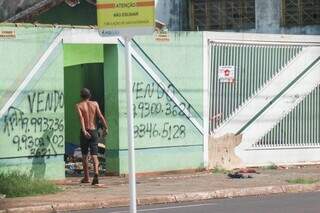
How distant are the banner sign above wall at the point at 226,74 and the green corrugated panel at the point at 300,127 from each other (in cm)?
173

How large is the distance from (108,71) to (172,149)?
2.25 meters

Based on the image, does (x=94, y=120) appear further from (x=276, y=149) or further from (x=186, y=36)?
(x=276, y=149)

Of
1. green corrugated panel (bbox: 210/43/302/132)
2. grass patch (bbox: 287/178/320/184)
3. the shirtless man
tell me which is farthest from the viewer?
green corrugated panel (bbox: 210/43/302/132)

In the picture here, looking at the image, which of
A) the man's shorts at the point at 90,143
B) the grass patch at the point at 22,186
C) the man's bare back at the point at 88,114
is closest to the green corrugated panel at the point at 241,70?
the man's bare back at the point at 88,114

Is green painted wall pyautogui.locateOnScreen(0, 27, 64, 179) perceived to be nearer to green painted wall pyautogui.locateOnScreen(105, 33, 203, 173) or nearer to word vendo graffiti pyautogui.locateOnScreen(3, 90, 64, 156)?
word vendo graffiti pyautogui.locateOnScreen(3, 90, 64, 156)

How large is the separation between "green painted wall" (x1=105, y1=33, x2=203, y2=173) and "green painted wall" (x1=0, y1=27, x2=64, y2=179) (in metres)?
1.36

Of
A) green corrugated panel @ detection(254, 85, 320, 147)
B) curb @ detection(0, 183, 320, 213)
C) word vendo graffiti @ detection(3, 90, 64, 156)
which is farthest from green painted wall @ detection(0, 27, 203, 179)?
curb @ detection(0, 183, 320, 213)

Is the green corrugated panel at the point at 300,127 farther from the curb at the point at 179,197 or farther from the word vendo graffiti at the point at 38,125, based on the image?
the word vendo graffiti at the point at 38,125

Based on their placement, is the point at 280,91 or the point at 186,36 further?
the point at 280,91

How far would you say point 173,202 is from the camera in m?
13.1

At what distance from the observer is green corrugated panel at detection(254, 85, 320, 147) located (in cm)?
1856

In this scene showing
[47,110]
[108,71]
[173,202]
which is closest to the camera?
[173,202]

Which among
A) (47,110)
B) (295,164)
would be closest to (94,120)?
(47,110)

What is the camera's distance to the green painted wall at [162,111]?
1605 cm
